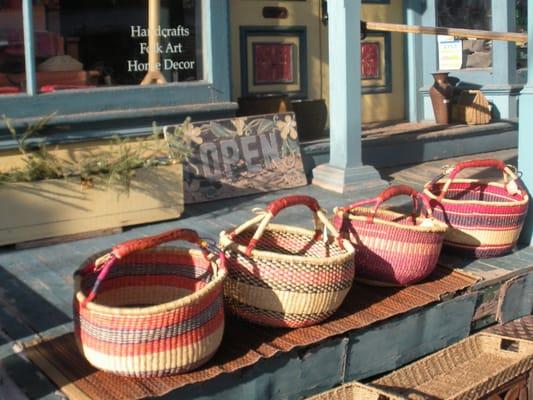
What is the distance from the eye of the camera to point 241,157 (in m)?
6.14

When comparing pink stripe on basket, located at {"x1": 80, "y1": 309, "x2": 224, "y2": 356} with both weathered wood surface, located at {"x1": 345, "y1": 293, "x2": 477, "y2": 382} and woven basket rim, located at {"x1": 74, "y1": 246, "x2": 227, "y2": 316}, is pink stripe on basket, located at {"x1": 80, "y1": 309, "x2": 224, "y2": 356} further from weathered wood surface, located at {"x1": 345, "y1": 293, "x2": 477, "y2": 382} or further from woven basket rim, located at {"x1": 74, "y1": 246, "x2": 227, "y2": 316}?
weathered wood surface, located at {"x1": 345, "y1": 293, "x2": 477, "y2": 382}

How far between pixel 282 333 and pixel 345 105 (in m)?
3.12

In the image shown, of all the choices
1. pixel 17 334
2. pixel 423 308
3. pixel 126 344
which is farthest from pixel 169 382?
pixel 423 308

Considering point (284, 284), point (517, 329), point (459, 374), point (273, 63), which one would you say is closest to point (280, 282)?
point (284, 284)

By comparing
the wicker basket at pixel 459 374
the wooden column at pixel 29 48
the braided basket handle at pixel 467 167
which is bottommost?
the wicker basket at pixel 459 374

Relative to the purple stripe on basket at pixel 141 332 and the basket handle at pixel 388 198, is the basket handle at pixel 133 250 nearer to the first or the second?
the purple stripe on basket at pixel 141 332

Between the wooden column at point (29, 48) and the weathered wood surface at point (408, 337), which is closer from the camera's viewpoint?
the weathered wood surface at point (408, 337)

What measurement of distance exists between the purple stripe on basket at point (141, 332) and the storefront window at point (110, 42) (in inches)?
122

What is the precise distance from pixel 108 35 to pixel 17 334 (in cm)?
316

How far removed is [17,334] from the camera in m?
3.49

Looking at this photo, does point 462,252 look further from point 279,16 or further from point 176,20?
point 279,16

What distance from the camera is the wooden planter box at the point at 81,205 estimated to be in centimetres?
481

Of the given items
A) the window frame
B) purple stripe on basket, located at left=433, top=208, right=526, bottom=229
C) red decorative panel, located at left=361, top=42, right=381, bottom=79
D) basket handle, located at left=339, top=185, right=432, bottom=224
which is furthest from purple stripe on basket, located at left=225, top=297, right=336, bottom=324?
red decorative panel, located at left=361, top=42, right=381, bottom=79

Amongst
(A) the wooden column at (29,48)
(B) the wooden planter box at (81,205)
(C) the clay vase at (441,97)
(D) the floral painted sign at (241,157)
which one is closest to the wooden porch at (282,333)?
(B) the wooden planter box at (81,205)
